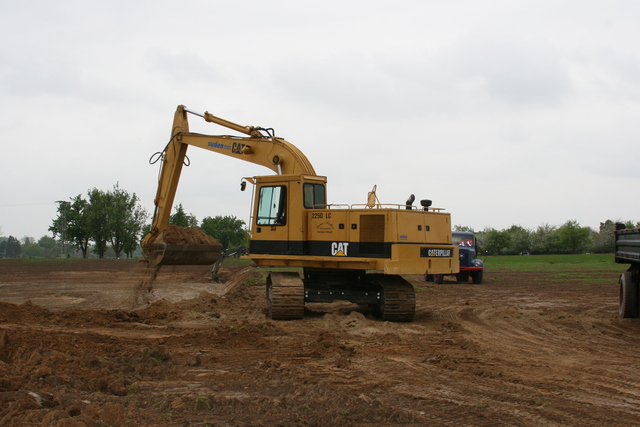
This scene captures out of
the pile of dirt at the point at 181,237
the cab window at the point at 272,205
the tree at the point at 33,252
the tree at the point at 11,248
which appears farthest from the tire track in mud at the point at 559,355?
the tree at the point at 33,252

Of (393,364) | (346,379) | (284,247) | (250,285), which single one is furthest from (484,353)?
(250,285)

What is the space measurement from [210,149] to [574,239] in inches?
3829

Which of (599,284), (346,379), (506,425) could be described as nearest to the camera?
(506,425)

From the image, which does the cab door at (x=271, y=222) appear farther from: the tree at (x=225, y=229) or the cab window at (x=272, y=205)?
the tree at (x=225, y=229)

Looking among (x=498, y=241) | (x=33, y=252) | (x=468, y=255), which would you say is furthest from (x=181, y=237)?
(x=33, y=252)

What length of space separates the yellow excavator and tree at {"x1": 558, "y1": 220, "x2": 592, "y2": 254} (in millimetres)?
95349

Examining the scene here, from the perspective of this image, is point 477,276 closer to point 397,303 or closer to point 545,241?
point 397,303

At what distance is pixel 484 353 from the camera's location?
9.84 metres

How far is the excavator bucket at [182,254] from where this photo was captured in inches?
546

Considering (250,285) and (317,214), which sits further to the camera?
(250,285)

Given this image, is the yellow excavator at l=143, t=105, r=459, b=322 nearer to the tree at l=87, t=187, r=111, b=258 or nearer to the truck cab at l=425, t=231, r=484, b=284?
the truck cab at l=425, t=231, r=484, b=284

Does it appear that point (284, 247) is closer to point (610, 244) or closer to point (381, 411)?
point (381, 411)

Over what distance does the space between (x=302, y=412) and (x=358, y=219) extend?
7.72 metres

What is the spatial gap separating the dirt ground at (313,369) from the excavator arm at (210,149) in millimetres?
1543
